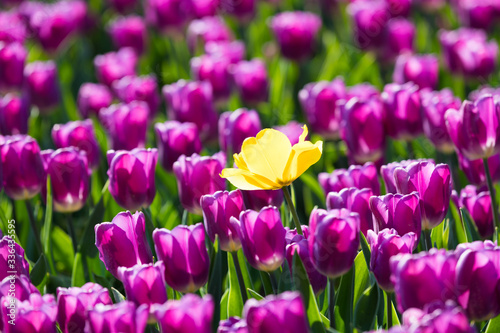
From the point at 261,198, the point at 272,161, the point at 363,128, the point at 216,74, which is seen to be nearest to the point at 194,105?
the point at 216,74

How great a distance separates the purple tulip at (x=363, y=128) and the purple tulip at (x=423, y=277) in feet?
3.47

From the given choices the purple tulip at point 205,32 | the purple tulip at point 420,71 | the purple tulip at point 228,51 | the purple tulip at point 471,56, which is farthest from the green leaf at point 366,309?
the purple tulip at point 205,32

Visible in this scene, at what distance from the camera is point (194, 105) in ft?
9.43

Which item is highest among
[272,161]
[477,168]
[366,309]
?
[272,161]

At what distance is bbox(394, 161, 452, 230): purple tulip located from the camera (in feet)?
5.79

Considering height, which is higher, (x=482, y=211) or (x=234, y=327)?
(x=234, y=327)

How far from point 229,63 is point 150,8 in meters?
1.37

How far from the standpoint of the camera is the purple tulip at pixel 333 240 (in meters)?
1.55

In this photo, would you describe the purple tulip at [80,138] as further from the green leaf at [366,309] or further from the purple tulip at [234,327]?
the purple tulip at [234,327]

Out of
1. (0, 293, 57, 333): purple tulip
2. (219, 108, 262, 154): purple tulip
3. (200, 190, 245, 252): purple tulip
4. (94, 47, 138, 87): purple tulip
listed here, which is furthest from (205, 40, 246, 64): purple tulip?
(0, 293, 57, 333): purple tulip

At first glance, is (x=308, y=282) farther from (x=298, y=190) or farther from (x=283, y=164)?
(x=298, y=190)

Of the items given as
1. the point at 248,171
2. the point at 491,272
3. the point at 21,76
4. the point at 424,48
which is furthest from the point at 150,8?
the point at 491,272

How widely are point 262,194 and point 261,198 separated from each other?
0.01 meters

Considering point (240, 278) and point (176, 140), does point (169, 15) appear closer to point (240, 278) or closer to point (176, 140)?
point (176, 140)
